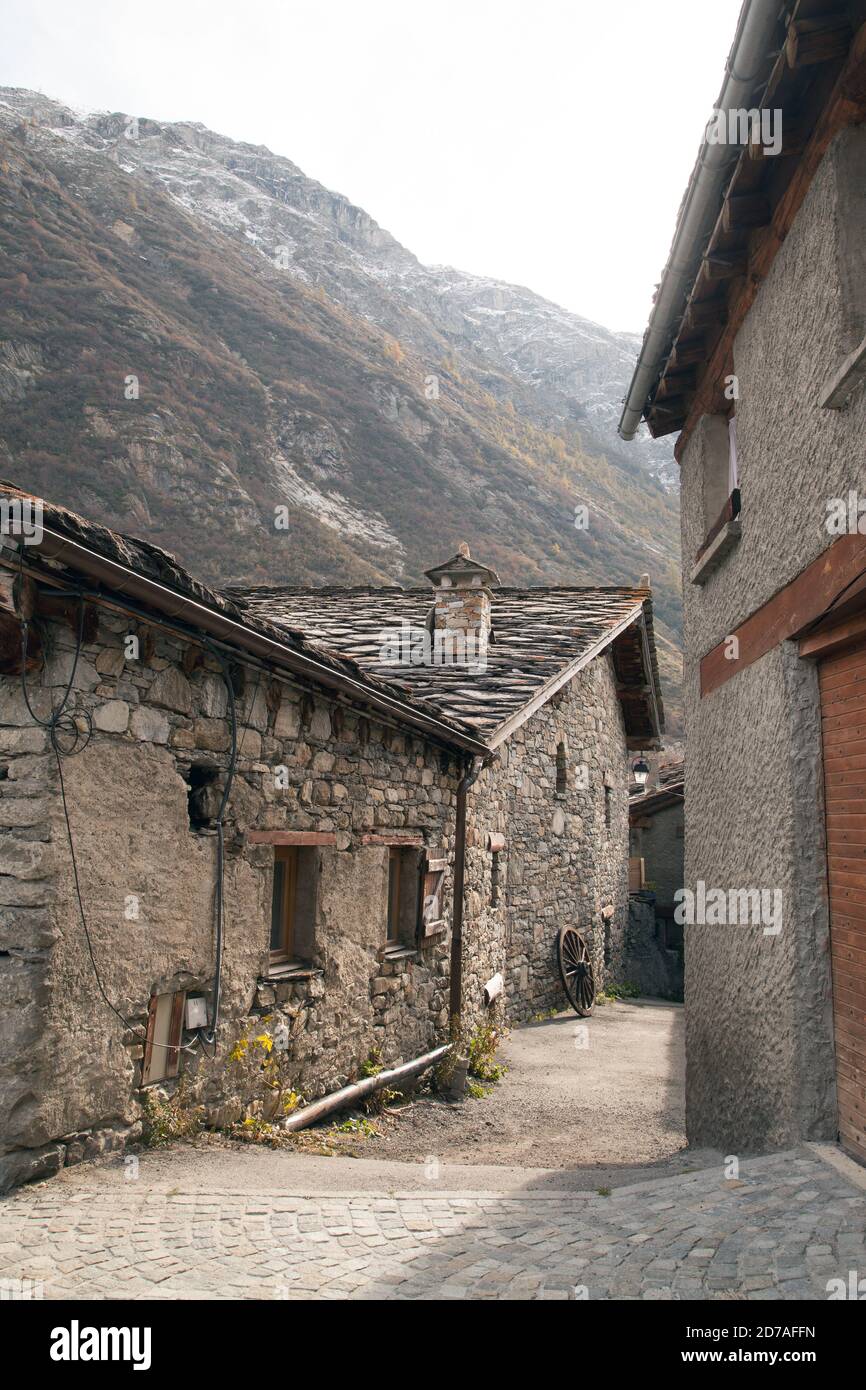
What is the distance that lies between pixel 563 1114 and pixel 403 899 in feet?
6.76

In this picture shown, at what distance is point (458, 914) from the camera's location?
27.6 ft

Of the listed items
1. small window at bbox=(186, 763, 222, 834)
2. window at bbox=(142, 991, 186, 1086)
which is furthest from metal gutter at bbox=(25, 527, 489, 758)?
window at bbox=(142, 991, 186, 1086)

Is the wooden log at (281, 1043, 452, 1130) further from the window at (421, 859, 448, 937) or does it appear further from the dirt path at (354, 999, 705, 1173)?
the window at (421, 859, 448, 937)

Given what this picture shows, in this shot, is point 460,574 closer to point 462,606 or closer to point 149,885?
point 462,606

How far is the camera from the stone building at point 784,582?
3633 mm

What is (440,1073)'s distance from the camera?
7605mm

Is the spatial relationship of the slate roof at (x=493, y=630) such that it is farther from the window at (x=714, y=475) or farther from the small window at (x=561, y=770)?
the window at (x=714, y=475)

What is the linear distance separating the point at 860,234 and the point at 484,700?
6.24 meters

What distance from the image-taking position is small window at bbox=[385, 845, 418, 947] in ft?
24.8

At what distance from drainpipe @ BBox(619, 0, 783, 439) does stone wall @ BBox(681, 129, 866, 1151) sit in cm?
43

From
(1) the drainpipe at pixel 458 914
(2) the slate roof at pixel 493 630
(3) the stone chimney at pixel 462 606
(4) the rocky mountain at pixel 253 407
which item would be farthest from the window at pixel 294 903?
(4) the rocky mountain at pixel 253 407

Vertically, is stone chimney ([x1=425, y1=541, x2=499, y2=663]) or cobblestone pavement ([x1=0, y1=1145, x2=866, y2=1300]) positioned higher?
stone chimney ([x1=425, y1=541, x2=499, y2=663])
